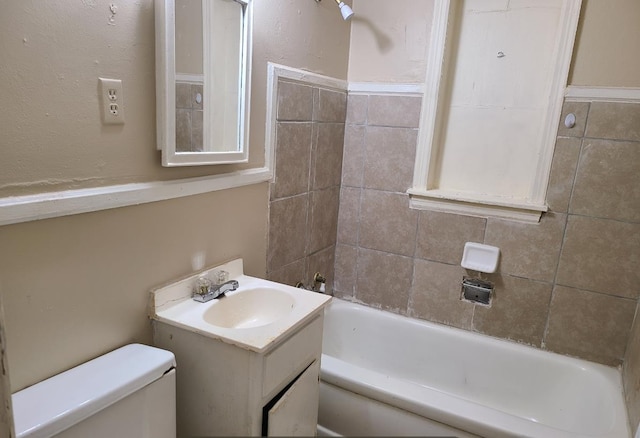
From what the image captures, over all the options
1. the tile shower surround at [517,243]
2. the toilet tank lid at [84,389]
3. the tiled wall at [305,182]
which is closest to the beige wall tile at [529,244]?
the tile shower surround at [517,243]

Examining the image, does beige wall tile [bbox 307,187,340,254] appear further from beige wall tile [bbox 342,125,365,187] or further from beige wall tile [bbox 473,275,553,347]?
beige wall tile [bbox 473,275,553,347]

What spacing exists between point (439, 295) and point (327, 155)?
0.90 meters

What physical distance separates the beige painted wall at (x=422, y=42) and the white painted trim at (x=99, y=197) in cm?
108

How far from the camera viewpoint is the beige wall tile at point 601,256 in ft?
5.91

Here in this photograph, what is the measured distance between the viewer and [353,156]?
2.28 metres

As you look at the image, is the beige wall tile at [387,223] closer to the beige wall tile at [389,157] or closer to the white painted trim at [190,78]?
the beige wall tile at [389,157]

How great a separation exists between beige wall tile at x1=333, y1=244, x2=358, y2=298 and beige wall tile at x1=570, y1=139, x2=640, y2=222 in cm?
110

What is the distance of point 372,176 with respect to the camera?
7.38 feet

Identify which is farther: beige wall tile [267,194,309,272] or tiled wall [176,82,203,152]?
beige wall tile [267,194,309,272]

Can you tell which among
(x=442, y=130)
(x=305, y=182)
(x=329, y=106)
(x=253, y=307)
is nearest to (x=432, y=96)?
(x=442, y=130)

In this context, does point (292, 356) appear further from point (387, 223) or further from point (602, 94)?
point (602, 94)

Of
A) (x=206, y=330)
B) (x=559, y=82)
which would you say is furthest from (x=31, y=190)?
(x=559, y=82)

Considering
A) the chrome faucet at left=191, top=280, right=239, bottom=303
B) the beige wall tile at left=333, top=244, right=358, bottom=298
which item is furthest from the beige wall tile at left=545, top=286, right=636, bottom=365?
the chrome faucet at left=191, top=280, right=239, bottom=303

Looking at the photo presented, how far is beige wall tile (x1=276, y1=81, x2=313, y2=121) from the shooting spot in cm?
172
